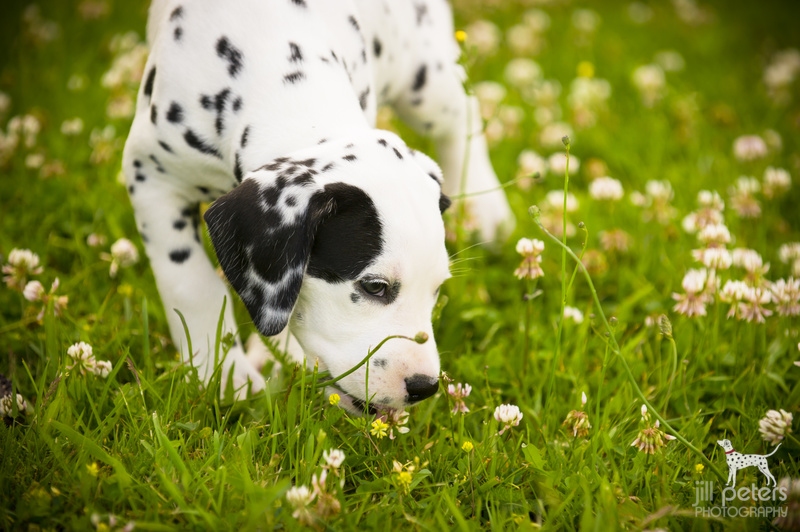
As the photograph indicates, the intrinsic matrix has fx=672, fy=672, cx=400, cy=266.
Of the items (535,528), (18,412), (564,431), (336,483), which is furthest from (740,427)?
(18,412)

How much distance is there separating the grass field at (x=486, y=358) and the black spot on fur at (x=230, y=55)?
112 centimetres

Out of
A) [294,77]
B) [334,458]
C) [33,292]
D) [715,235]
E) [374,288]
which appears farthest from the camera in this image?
[715,235]

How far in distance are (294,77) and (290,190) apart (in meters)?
0.77

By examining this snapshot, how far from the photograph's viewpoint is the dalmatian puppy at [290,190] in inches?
97.9

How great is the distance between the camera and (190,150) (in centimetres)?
310

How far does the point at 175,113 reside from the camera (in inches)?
121

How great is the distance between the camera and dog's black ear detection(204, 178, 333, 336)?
96.3 inches

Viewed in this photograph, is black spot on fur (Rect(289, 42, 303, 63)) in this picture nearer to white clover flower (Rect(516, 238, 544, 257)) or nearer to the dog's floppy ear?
the dog's floppy ear

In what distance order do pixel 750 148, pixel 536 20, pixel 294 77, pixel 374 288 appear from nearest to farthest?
pixel 374 288 < pixel 294 77 < pixel 750 148 < pixel 536 20

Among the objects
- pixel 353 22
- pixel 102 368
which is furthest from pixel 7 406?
pixel 353 22

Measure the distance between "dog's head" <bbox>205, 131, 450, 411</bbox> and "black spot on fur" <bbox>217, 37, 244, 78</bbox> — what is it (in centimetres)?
67

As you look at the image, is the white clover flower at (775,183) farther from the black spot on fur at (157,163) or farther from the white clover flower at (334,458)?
the black spot on fur at (157,163)

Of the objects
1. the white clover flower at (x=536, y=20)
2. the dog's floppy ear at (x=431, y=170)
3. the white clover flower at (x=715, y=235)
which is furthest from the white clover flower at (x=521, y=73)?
the dog's floppy ear at (x=431, y=170)

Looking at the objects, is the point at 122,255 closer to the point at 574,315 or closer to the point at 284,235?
the point at 284,235
